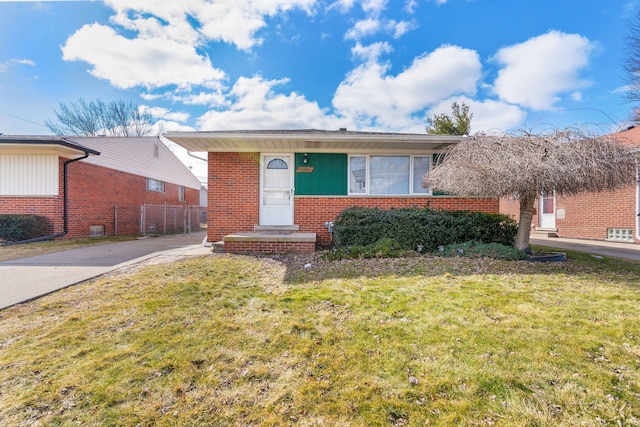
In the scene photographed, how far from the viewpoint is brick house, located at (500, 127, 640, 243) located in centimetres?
945

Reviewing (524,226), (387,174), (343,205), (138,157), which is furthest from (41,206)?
(524,226)

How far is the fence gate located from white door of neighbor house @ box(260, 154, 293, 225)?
29.3 feet

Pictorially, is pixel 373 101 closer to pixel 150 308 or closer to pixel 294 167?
pixel 294 167

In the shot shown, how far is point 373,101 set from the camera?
13141mm

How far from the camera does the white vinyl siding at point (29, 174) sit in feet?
31.2

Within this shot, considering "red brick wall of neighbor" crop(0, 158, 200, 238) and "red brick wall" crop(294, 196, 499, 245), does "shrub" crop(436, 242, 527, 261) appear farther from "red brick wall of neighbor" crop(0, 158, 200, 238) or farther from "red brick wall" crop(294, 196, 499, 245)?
"red brick wall of neighbor" crop(0, 158, 200, 238)

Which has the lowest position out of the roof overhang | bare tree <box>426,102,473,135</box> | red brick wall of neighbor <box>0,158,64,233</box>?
red brick wall of neighbor <box>0,158,64,233</box>

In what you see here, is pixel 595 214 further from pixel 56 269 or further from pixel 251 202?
pixel 56 269

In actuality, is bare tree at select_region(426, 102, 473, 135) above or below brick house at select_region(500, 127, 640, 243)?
above

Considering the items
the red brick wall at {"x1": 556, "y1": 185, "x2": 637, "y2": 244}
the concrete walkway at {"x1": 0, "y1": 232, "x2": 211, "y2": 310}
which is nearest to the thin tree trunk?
the red brick wall at {"x1": 556, "y1": 185, "x2": 637, "y2": 244}

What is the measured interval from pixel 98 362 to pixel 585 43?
14.1 m

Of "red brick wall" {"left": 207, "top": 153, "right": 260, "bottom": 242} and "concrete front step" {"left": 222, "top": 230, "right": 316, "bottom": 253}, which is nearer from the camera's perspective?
"concrete front step" {"left": 222, "top": 230, "right": 316, "bottom": 253}

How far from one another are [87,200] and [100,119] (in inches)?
813

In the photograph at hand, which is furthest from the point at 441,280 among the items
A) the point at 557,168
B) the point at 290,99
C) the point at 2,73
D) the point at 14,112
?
the point at 14,112
